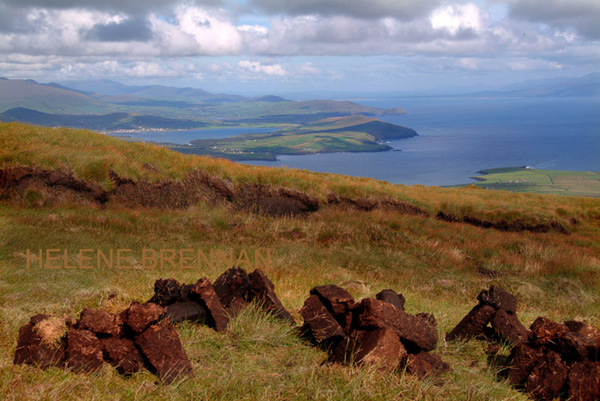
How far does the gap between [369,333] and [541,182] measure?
110825 millimetres

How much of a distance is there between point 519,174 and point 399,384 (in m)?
129

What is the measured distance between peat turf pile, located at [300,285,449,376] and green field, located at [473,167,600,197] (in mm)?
88174

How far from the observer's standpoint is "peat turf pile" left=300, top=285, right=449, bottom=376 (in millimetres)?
4641

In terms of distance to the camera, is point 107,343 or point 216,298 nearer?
point 107,343

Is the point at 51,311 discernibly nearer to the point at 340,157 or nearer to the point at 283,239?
the point at 283,239

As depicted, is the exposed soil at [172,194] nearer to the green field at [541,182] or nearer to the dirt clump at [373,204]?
the dirt clump at [373,204]

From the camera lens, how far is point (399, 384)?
4242 millimetres

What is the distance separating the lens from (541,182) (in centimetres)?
10169

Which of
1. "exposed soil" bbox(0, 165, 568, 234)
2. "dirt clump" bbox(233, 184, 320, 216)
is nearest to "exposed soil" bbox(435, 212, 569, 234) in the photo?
"exposed soil" bbox(0, 165, 568, 234)

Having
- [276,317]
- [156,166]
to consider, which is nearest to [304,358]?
[276,317]

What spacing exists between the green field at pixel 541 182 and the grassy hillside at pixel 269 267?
232 ft

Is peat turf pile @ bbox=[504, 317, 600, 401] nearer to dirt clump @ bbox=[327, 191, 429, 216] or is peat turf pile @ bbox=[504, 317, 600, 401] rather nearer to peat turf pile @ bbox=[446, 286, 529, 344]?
peat turf pile @ bbox=[446, 286, 529, 344]

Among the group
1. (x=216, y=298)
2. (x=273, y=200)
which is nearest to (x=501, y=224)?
(x=273, y=200)

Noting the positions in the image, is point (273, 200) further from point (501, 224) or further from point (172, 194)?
point (501, 224)
